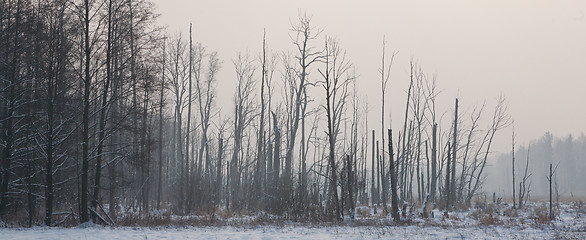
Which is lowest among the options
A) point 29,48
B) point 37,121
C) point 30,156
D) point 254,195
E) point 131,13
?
point 254,195

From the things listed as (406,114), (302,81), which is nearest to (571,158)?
(406,114)

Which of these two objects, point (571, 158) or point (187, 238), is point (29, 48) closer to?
point (187, 238)

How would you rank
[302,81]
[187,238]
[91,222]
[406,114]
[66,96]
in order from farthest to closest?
[406,114], [302,81], [66,96], [91,222], [187,238]

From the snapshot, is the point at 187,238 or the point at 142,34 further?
the point at 142,34

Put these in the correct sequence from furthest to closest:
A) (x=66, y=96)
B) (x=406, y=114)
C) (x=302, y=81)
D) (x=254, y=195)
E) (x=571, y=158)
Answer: (x=571, y=158) < (x=406, y=114) < (x=302, y=81) < (x=254, y=195) < (x=66, y=96)

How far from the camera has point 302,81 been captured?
107 feet

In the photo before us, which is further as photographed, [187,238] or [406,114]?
[406,114]

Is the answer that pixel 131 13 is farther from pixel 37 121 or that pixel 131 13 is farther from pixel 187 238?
pixel 187 238

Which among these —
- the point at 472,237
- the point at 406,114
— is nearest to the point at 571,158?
the point at 406,114

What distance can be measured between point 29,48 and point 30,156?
3725 mm

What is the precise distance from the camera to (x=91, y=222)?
15703mm

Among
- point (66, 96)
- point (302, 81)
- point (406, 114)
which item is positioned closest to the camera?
point (66, 96)

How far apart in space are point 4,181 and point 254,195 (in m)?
16.6

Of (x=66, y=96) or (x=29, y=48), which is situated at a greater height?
(x=29, y=48)
